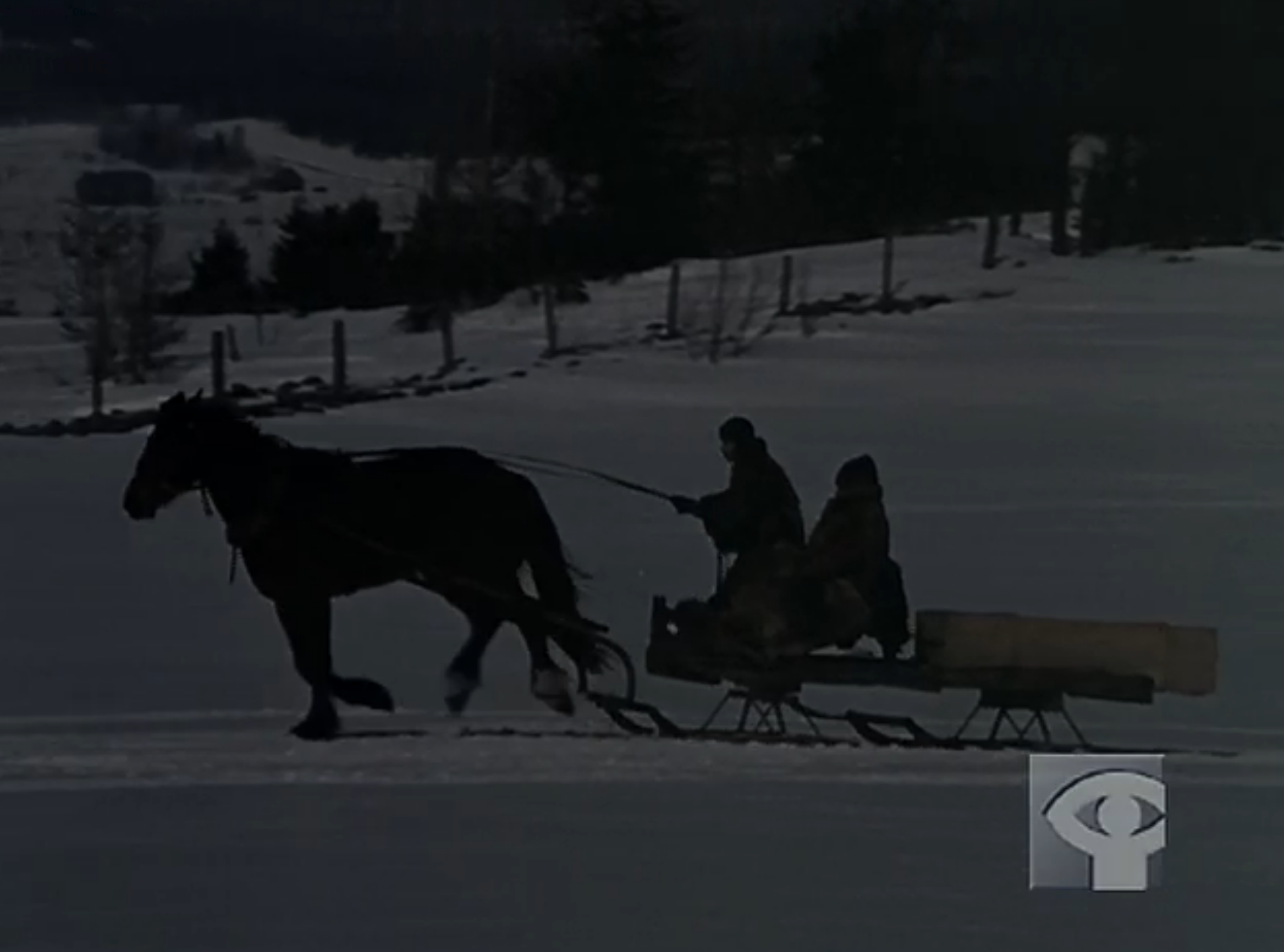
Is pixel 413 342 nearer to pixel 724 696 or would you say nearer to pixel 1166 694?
pixel 724 696

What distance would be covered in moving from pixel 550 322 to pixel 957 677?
0.89 m

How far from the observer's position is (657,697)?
23.8 ft

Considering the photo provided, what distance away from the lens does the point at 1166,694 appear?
723cm

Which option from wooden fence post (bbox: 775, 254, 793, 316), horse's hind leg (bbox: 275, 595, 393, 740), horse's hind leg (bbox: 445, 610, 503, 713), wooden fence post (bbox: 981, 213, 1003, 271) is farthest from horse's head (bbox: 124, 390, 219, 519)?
wooden fence post (bbox: 981, 213, 1003, 271)

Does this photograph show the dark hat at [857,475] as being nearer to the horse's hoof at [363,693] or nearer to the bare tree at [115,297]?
the horse's hoof at [363,693]

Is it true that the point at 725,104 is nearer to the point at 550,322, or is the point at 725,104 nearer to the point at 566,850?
the point at 550,322

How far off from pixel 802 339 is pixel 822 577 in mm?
401

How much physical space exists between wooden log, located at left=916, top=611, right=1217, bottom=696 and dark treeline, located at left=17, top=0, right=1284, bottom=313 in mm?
632

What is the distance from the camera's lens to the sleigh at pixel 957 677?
7.21 m

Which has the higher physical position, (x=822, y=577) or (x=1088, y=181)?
(x=1088, y=181)

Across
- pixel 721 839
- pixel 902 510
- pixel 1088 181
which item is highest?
pixel 1088 181

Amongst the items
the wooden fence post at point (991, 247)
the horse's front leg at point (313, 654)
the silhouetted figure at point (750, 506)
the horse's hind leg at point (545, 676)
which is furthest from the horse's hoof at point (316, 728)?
the wooden fence post at point (991, 247)

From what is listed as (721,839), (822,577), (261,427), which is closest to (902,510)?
(822,577)

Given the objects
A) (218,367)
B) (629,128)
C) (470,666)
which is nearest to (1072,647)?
(470,666)
